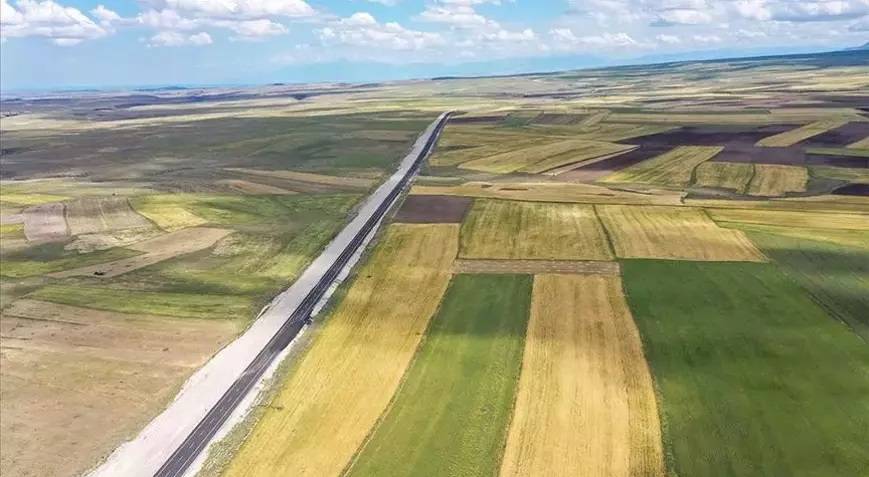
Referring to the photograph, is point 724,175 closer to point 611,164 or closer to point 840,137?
point 611,164

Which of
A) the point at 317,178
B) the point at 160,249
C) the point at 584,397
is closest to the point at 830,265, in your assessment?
the point at 584,397

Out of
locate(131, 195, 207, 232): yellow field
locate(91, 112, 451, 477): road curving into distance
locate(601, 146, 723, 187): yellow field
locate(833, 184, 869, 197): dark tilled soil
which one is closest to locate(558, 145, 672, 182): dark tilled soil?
locate(601, 146, 723, 187): yellow field

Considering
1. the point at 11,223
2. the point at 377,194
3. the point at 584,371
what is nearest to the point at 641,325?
the point at 584,371

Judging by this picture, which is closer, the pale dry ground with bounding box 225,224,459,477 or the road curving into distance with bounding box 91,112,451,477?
the pale dry ground with bounding box 225,224,459,477

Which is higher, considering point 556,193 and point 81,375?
point 556,193

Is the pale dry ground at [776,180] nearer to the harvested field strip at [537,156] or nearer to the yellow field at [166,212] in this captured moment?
the harvested field strip at [537,156]

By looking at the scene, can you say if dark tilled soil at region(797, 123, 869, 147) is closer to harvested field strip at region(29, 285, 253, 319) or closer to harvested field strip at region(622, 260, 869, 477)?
harvested field strip at region(622, 260, 869, 477)
